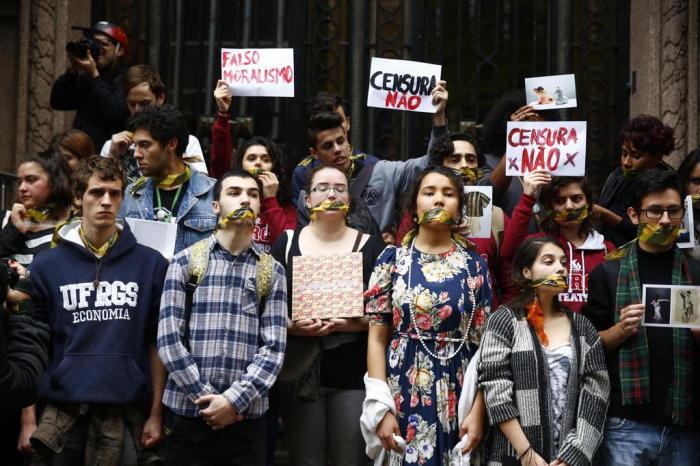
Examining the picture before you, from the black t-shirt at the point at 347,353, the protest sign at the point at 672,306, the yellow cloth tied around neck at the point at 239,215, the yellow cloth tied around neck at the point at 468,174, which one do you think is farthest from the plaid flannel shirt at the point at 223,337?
the protest sign at the point at 672,306

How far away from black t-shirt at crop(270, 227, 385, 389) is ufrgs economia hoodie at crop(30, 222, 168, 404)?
2.36 feet

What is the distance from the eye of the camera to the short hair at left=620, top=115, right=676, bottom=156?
301 inches

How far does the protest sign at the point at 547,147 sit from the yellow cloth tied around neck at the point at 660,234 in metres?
0.90

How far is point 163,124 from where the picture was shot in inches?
288

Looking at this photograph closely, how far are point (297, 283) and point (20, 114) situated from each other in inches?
169

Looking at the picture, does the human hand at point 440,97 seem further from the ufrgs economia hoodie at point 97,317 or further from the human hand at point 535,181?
the ufrgs economia hoodie at point 97,317

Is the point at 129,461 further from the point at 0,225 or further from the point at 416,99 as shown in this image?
the point at 416,99

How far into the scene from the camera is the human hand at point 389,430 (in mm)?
6094

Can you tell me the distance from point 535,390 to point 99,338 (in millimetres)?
2261

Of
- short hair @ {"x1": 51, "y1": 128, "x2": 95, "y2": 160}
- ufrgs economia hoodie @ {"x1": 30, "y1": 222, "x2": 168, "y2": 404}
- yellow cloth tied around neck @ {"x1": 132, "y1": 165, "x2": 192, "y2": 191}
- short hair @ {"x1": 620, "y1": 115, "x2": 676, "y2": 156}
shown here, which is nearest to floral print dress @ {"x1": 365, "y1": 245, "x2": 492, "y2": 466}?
ufrgs economia hoodie @ {"x1": 30, "y1": 222, "x2": 168, "y2": 404}

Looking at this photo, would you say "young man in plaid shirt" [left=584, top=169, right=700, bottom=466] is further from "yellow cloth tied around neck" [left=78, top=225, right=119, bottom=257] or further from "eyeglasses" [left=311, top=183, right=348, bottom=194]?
"yellow cloth tied around neck" [left=78, top=225, right=119, bottom=257]

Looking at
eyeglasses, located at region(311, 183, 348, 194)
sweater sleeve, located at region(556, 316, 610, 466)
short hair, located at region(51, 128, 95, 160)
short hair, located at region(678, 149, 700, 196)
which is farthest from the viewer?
short hair, located at region(51, 128, 95, 160)

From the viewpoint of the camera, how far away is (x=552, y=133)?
7.36 m

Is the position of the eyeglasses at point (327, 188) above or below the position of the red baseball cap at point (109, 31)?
below
